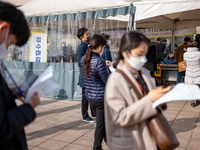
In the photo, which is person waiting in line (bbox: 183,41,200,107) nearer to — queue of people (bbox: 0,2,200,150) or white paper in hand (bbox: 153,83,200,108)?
queue of people (bbox: 0,2,200,150)

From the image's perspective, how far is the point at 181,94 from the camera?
1.49m

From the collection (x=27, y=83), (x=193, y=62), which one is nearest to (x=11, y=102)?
(x=27, y=83)

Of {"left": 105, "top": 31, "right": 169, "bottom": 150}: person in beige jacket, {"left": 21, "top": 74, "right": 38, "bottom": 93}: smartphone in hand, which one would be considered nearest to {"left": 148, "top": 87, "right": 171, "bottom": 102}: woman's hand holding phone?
{"left": 105, "top": 31, "right": 169, "bottom": 150}: person in beige jacket

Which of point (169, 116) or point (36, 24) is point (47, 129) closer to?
point (169, 116)

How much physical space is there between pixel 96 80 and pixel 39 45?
5.00 meters

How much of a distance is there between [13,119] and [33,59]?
281 inches

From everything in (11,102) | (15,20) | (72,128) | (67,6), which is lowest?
(72,128)

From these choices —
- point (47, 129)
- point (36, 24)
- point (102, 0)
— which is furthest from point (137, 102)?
point (36, 24)

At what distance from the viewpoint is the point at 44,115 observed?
5.67m

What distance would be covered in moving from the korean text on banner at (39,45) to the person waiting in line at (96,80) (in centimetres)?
471

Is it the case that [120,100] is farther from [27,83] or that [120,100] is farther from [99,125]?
[99,125]

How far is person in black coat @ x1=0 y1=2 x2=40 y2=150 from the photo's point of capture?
1.16m

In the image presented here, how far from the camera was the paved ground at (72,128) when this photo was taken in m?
3.80

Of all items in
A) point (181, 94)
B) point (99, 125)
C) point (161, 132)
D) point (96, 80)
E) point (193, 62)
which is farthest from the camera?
point (193, 62)
